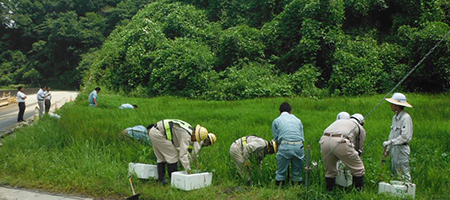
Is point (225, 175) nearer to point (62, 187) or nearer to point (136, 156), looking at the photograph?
point (136, 156)

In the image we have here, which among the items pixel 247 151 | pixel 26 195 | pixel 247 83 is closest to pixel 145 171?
pixel 247 151

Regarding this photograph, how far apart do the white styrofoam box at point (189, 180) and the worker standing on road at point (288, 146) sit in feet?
4.25

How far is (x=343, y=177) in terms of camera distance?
6.76 metres

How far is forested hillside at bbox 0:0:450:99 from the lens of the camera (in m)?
18.2

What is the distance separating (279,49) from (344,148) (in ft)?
54.6

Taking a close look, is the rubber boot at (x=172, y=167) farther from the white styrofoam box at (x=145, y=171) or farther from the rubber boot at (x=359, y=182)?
the rubber boot at (x=359, y=182)

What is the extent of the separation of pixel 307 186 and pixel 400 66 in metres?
14.5

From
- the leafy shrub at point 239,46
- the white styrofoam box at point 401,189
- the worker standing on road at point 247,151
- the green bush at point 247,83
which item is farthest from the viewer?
the leafy shrub at point 239,46

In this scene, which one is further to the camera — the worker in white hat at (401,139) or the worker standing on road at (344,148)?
the worker in white hat at (401,139)

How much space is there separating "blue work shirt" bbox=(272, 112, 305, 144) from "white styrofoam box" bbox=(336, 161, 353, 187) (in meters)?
0.81

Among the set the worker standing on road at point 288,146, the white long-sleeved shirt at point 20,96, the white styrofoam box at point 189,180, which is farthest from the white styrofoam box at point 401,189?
the white long-sleeved shirt at point 20,96

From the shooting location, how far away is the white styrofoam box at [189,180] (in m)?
6.98

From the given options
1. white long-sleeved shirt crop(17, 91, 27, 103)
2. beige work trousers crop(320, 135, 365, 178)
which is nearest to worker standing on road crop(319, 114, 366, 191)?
beige work trousers crop(320, 135, 365, 178)

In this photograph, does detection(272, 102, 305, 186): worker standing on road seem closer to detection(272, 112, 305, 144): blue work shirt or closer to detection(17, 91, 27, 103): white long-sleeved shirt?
detection(272, 112, 305, 144): blue work shirt
